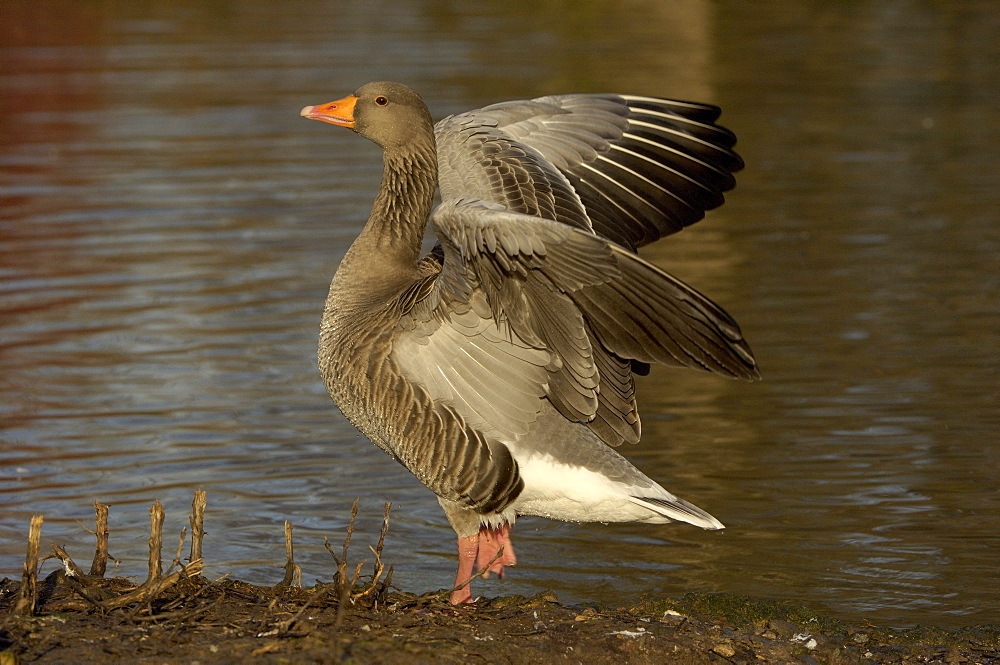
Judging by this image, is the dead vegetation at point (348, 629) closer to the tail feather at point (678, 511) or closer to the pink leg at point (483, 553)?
the pink leg at point (483, 553)

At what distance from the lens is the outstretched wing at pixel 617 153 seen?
23.4 ft

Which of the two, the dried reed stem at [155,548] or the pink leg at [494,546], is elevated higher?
the dried reed stem at [155,548]

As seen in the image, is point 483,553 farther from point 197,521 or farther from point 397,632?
point 197,521

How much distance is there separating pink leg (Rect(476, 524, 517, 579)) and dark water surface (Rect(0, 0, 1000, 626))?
568mm

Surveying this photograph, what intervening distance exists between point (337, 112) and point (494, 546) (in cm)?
250

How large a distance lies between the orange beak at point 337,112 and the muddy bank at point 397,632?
8.50 ft

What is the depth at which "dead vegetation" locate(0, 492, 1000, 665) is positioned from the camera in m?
5.22

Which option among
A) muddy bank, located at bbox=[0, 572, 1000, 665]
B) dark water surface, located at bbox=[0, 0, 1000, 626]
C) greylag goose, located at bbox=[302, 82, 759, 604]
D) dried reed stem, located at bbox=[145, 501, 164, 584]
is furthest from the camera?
dark water surface, located at bbox=[0, 0, 1000, 626]

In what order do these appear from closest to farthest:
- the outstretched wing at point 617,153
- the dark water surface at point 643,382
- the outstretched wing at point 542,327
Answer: the outstretched wing at point 542,327 < the outstretched wing at point 617,153 < the dark water surface at point 643,382

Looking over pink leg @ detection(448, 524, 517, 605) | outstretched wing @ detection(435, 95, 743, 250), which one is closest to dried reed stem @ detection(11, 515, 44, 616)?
pink leg @ detection(448, 524, 517, 605)

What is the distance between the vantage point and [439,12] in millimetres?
34406

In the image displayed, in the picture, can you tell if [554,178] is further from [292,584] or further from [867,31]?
[867,31]

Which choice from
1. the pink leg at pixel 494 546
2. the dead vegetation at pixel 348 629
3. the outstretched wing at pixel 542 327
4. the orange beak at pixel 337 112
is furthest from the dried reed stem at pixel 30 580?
the orange beak at pixel 337 112

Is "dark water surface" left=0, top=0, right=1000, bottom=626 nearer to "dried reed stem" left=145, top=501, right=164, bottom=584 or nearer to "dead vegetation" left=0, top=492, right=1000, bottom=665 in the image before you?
"dead vegetation" left=0, top=492, right=1000, bottom=665
